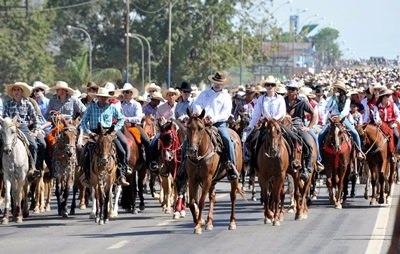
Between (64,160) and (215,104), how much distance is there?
379 centimetres

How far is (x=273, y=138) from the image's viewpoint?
70.7 ft

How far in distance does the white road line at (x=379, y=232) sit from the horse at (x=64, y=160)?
5432 millimetres

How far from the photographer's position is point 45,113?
2661 centimetres

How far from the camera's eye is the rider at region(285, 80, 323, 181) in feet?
77.2

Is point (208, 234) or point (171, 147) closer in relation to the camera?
point (208, 234)

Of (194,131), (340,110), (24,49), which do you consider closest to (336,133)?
(340,110)

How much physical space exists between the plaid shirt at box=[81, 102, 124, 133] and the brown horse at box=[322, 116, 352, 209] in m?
4.69

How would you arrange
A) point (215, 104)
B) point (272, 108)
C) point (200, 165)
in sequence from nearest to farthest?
1. point (200, 165)
2. point (215, 104)
3. point (272, 108)

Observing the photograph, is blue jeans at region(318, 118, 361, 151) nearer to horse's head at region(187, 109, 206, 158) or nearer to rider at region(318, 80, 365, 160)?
rider at region(318, 80, 365, 160)

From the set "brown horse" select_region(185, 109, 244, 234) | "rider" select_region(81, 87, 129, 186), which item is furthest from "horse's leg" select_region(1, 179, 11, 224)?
"brown horse" select_region(185, 109, 244, 234)

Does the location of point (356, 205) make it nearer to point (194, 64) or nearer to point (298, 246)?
point (298, 246)

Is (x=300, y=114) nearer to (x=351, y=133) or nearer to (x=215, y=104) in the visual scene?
(x=351, y=133)

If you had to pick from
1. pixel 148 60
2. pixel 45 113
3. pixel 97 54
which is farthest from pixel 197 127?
pixel 97 54

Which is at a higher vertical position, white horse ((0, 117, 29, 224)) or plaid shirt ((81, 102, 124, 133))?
plaid shirt ((81, 102, 124, 133))
